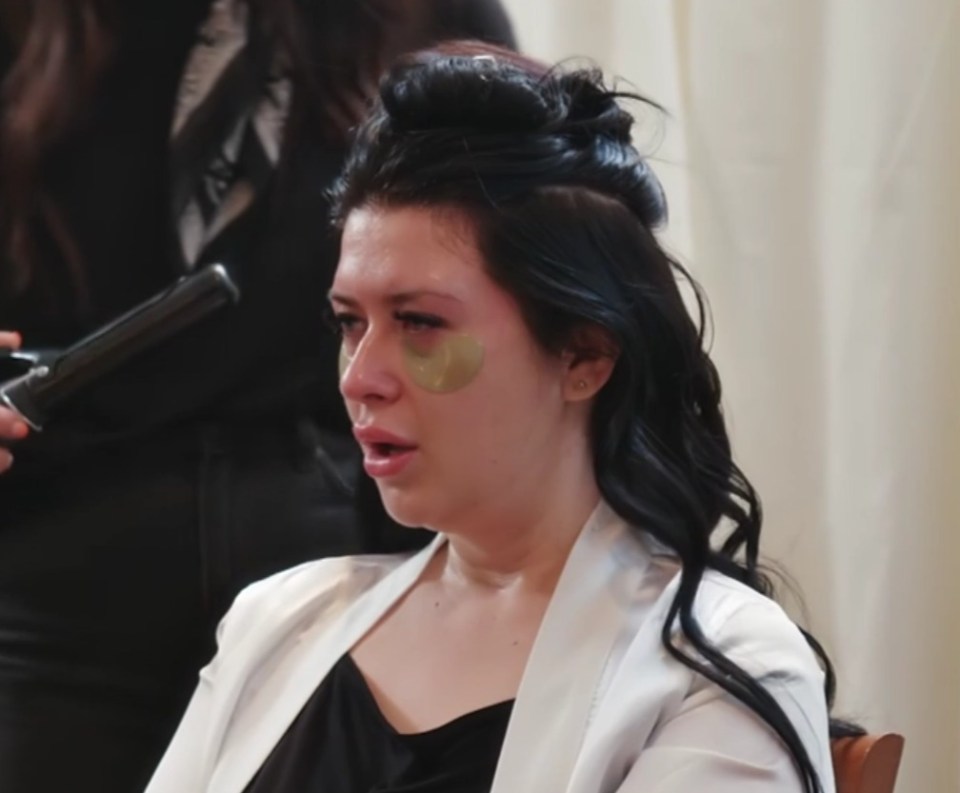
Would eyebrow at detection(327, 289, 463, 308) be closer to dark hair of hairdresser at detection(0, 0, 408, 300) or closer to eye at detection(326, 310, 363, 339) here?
eye at detection(326, 310, 363, 339)

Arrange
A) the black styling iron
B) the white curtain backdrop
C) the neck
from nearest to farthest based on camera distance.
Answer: the neck → the black styling iron → the white curtain backdrop

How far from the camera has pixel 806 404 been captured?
4.47 ft

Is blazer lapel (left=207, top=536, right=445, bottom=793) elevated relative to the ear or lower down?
lower down

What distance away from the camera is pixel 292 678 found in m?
1.01

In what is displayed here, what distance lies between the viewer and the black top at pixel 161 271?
114 cm

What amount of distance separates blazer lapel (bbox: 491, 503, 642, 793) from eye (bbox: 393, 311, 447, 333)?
0.16m

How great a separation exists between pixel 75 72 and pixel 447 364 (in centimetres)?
47

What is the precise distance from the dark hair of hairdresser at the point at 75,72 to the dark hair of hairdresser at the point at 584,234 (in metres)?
0.22

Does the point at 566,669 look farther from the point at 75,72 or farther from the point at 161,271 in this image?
the point at 75,72

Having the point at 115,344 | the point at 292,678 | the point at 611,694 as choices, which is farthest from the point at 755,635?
the point at 115,344

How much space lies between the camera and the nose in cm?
87

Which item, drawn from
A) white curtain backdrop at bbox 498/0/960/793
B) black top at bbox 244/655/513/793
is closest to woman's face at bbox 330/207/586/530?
black top at bbox 244/655/513/793

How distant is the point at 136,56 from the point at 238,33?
81 mm

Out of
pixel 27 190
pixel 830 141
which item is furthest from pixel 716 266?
pixel 27 190
